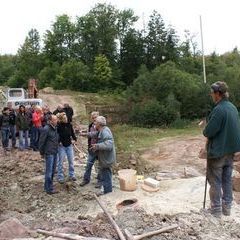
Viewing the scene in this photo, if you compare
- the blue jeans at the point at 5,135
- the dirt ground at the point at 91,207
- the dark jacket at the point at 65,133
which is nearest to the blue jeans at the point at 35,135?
the dirt ground at the point at 91,207

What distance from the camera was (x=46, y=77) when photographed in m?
58.5

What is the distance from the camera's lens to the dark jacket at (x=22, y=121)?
57.1 feet

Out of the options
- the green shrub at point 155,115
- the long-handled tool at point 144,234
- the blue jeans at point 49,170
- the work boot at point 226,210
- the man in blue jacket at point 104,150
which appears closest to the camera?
the long-handled tool at point 144,234

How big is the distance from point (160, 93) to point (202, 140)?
1124 centimetres

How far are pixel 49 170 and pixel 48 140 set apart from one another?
0.68 meters

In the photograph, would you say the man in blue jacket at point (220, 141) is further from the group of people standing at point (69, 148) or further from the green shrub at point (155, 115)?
the green shrub at point (155, 115)

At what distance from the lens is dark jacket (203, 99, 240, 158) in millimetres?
8109

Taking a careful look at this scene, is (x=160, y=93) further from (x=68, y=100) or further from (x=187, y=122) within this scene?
(x=68, y=100)

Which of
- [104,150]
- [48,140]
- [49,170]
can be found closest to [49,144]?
[48,140]

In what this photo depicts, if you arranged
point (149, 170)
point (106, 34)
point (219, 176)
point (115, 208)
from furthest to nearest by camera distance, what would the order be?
point (106, 34) → point (149, 170) → point (115, 208) → point (219, 176)

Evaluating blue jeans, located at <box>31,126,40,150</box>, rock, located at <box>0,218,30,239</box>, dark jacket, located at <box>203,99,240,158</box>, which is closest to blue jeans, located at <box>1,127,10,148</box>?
blue jeans, located at <box>31,126,40,150</box>

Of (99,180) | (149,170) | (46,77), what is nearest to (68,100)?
(46,77)

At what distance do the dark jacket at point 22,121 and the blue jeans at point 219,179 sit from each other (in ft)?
33.1

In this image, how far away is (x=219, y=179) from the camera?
27.6 feet
